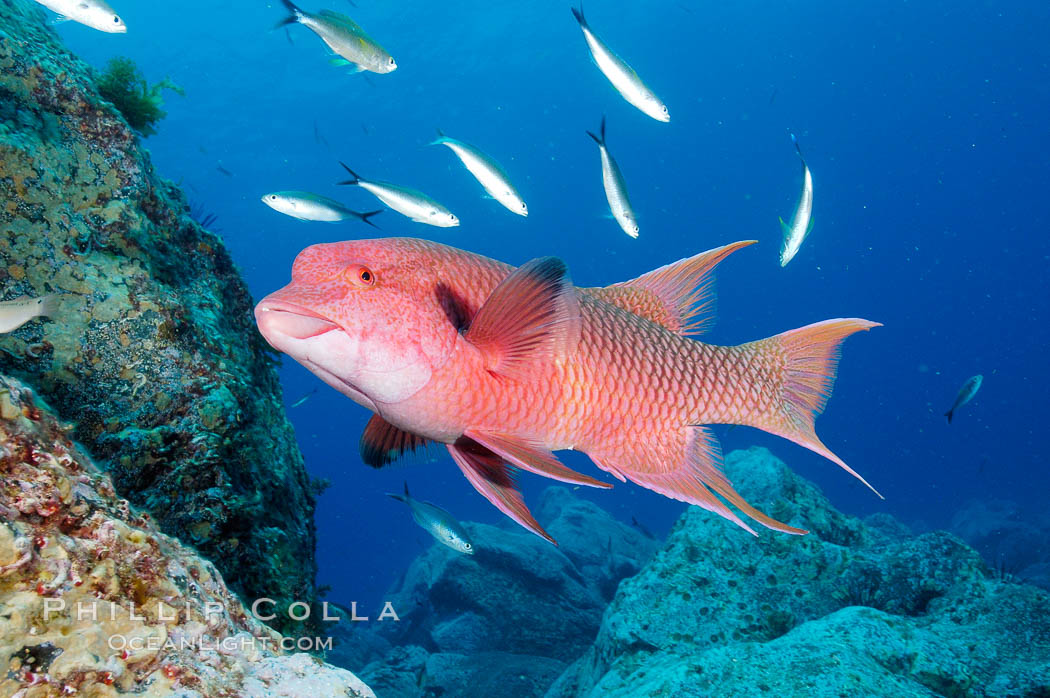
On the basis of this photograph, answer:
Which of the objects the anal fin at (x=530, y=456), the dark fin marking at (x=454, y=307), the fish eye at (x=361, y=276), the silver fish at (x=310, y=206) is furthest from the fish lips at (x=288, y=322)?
the silver fish at (x=310, y=206)

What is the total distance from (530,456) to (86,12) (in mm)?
4608

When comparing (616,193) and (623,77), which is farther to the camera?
(616,193)

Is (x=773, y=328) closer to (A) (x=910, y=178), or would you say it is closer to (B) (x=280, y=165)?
(A) (x=910, y=178)

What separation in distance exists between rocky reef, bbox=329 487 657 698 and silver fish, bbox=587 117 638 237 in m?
7.01

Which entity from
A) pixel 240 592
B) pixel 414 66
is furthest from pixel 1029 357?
pixel 240 592

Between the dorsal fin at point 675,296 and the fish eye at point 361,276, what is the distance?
3.17ft

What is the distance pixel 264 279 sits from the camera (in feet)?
265

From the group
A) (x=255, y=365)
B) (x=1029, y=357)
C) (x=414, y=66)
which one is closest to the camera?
(x=255, y=365)

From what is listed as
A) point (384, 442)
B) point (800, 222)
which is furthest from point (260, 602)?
point (800, 222)

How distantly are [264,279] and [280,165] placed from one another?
3358 cm

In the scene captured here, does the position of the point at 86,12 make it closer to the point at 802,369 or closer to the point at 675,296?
the point at 675,296

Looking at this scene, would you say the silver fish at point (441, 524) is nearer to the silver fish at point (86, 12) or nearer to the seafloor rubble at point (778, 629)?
the seafloor rubble at point (778, 629)

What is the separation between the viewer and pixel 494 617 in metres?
10.2

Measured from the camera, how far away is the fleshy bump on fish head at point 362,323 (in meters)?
1.59
